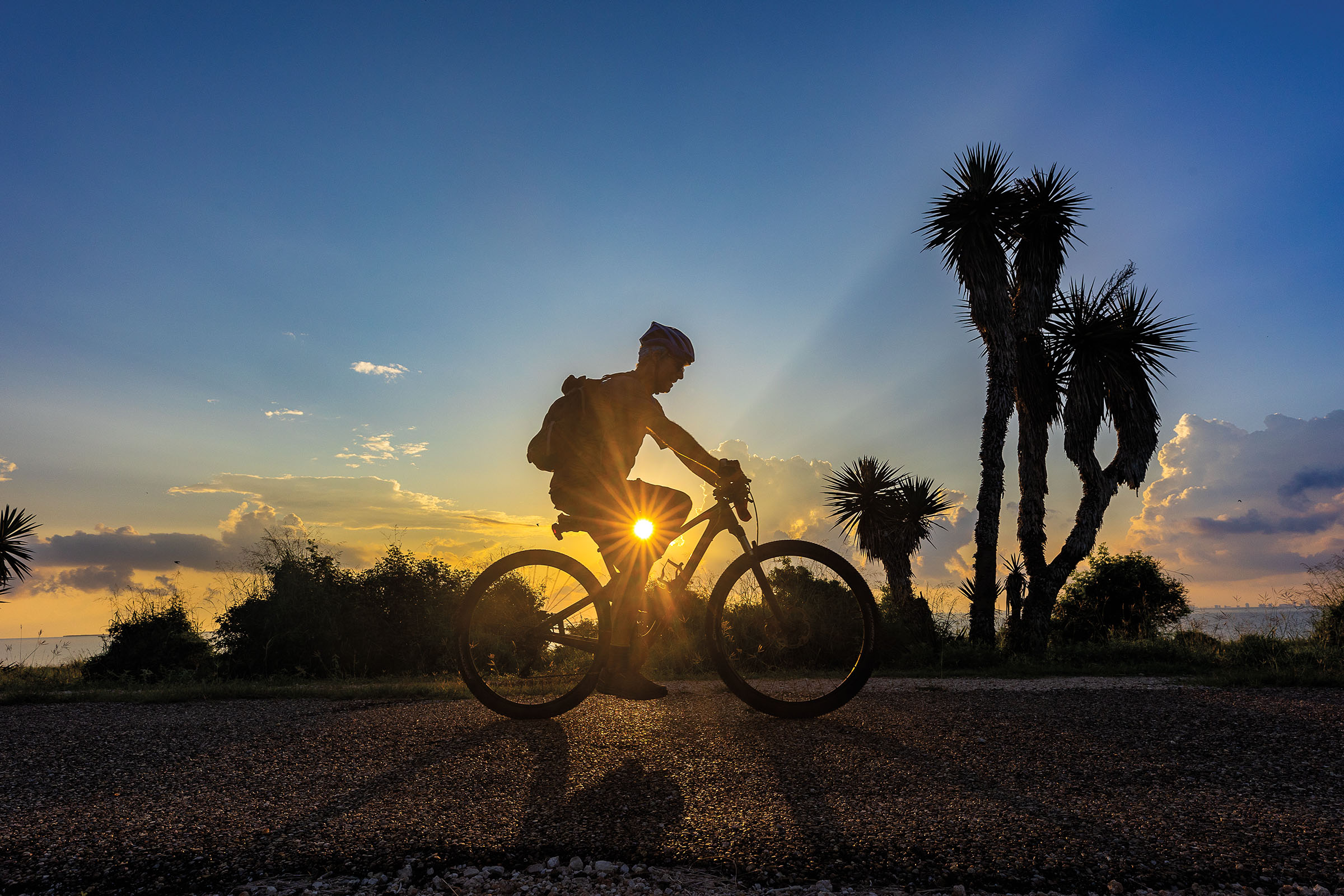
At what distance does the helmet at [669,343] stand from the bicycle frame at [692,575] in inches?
35.0

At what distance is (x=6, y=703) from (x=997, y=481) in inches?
590

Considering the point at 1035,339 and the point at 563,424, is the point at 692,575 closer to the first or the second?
the point at 563,424

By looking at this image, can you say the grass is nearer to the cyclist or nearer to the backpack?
the cyclist

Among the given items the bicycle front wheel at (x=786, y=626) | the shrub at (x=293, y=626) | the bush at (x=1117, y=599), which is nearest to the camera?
the bicycle front wheel at (x=786, y=626)

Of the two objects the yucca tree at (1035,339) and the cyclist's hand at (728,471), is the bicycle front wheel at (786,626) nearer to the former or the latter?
the cyclist's hand at (728,471)

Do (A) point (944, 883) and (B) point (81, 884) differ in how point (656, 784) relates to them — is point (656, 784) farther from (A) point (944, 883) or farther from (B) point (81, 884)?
(B) point (81, 884)

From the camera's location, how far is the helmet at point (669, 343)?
162 inches

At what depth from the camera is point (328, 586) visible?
38.7ft

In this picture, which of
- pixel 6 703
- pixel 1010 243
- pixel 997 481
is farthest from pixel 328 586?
pixel 1010 243

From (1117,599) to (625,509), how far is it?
65.6 feet

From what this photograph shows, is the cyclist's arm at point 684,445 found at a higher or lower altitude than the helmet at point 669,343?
lower

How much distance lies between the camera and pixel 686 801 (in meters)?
2.37

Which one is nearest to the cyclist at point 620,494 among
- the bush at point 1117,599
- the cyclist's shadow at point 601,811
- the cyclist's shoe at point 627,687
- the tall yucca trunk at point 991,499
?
the cyclist's shoe at point 627,687

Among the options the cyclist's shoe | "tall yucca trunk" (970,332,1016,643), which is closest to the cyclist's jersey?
the cyclist's shoe
